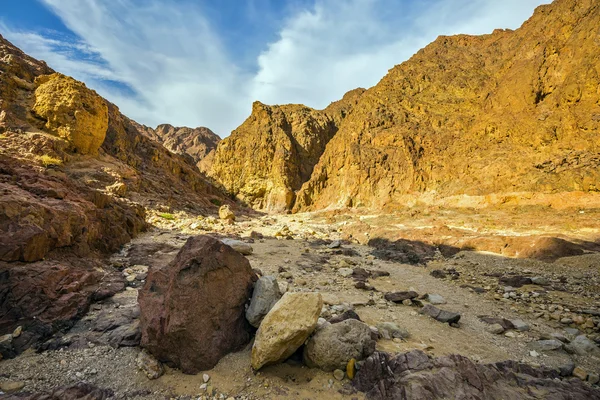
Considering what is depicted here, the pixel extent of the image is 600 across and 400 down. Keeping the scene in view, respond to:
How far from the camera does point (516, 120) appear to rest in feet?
86.5

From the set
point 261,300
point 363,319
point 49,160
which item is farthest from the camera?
point 49,160

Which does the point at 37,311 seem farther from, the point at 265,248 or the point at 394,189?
the point at 394,189

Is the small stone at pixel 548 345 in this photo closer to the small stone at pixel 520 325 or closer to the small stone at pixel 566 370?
the small stone at pixel 520 325

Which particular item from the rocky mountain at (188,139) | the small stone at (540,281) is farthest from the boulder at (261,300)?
the rocky mountain at (188,139)

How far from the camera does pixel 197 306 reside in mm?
3307

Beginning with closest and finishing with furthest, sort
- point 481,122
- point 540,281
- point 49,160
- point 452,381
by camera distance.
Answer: point 452,381, point 540,281, point 49,160, point 481,122

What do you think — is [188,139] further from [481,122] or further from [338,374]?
[338,374]

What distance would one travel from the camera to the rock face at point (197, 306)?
10.1ft

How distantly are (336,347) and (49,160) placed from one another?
56.8ft

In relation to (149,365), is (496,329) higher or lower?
higher

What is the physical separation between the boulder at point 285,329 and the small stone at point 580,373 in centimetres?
322

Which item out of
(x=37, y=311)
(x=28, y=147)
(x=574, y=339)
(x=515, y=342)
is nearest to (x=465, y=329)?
(x=515, y=342)

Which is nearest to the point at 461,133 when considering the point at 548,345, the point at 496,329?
the point at 496,329

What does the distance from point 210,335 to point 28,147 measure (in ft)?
55.2
